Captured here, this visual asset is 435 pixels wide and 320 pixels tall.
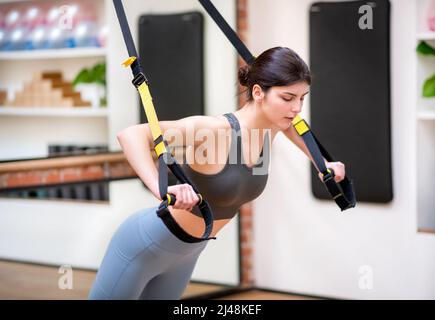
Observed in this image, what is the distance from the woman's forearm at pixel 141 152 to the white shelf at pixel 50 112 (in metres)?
1.56

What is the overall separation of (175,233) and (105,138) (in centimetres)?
177

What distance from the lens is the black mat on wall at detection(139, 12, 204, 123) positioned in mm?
4058

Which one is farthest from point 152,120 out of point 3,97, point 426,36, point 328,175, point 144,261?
point 426,36

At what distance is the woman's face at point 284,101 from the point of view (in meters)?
2.33

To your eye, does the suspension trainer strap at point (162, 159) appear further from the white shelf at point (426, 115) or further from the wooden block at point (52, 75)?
the white shelf at point (426, 115)

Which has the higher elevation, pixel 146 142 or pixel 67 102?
pixel 67 102

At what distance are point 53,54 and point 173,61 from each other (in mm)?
598

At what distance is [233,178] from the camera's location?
2451 mm

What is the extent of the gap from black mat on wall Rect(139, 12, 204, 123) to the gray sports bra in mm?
1605

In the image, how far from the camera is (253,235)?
5.16 metres

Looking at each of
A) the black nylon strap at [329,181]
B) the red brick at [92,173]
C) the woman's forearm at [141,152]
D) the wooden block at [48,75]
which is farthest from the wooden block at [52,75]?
the black nylon strap at [329,181]

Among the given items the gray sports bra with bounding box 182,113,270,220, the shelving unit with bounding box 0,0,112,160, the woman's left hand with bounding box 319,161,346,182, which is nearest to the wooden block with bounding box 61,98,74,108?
the shelving unit with bounding box 0,0,112,160

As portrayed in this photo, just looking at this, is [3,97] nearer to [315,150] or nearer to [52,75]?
[52,75]
